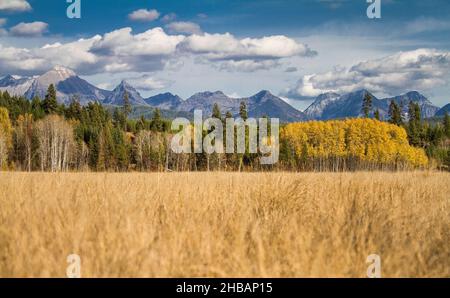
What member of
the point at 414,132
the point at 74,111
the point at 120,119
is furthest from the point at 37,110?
the point at 414,132

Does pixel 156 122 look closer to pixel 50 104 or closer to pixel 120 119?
pixel 120 119

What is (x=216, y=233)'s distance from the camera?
15.8 feet

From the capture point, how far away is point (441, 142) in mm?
92500

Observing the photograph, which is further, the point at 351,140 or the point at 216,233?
the point at 351,140

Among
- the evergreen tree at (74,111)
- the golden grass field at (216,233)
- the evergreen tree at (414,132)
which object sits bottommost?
the golden grass field at (216,233)

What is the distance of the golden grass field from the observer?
3982mm

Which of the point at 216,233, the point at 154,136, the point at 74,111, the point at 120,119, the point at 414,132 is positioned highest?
the point at 74,111

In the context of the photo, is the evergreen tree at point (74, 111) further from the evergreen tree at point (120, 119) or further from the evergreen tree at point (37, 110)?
the evergreen tree at point (120, 119)

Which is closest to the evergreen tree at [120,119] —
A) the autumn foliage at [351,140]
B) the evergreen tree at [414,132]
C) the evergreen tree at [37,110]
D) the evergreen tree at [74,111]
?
the evergreen tree at [74,111]

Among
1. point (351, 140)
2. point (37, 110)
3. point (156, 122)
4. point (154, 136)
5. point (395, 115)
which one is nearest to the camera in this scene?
point (154, 136)

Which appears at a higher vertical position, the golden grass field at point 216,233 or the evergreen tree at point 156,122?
the evergreen tree at point 156,122

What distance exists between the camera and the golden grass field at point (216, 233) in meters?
3.98

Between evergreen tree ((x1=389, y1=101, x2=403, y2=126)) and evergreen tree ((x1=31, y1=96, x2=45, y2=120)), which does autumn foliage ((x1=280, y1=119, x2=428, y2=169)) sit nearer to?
evergreen tree ((x1=389, y1=101, x2=403, y2=126))

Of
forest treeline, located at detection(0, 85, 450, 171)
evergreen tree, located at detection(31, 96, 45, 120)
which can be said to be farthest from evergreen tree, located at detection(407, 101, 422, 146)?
evergreen tree, located at detection(31, 96, 45, 120)
